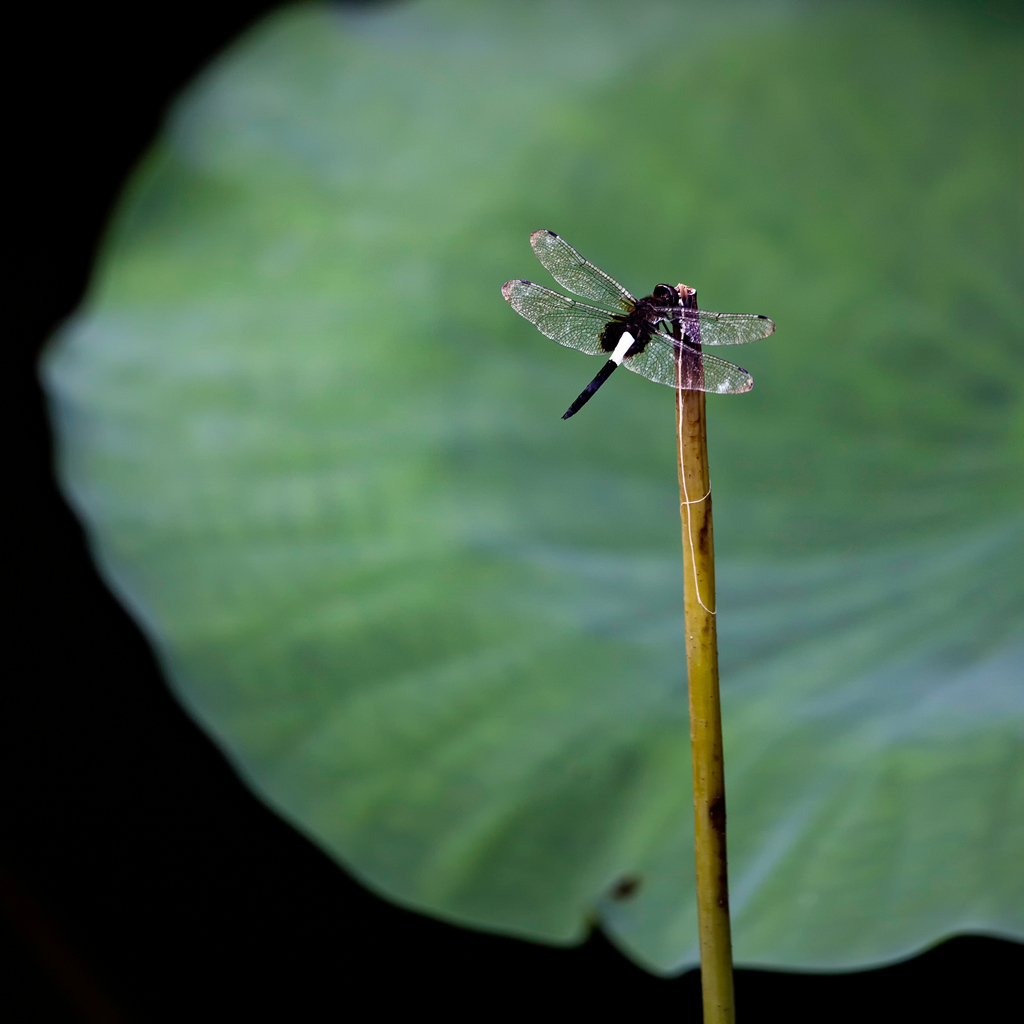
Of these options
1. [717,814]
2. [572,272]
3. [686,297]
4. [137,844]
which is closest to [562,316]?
[572,272]

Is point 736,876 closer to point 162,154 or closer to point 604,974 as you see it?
point 604,974

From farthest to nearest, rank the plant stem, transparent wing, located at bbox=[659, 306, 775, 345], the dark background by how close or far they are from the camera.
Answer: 1. the dark background
2. transparent wing, located at bbox=[659, 306, 775, 345]
3. the plant stem

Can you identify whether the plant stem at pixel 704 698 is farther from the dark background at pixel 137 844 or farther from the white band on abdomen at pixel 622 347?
the dark background at pixel 137 844

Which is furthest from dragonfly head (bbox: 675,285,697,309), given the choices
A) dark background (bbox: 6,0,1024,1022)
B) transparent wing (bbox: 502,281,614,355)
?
dark background (bbox: 6,0,1024,1022)

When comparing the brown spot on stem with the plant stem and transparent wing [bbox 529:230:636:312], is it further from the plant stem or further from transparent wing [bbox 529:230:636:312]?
transparent wing [bbox 529:230:636:312]

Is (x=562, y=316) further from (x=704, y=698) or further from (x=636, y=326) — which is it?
(x=704, y=698)

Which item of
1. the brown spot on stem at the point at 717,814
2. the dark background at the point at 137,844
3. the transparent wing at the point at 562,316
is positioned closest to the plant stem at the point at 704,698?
the brown spot on stem at the point at 717,814

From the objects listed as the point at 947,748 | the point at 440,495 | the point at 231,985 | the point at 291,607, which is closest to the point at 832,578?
the point at 947,748

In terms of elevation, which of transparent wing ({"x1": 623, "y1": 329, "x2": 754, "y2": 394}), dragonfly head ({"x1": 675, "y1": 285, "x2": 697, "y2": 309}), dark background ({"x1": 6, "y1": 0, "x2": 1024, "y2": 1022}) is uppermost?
dragonfly head ({"x1": 675, "y1": 285, "x2": 697, "y2": 309})
